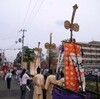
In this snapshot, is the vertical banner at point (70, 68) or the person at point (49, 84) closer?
the vertical banner at point (70, 68)

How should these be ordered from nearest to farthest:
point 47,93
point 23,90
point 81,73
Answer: point 81,73, point 47,93, point 23,90

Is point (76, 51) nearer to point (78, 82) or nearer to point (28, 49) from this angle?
point (78, 82)

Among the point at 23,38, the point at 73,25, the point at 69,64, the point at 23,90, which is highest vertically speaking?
the point at 23,38

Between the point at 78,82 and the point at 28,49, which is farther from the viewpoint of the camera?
the point at 28,49

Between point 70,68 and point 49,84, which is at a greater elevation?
point 70,68

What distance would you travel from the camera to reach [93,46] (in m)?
162

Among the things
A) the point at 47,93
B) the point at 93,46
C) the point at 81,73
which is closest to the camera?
the point at 81,73

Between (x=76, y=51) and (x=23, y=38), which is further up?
(x=23, y=38)

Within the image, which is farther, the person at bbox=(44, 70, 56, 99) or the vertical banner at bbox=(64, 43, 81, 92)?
the person at bbox=(44, 70, 56, 99)

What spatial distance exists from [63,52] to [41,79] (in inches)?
114

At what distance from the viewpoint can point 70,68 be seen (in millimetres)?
10625

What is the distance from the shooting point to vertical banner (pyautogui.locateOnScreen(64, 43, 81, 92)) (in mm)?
10566

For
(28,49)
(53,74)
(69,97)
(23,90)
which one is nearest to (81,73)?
(69,97)

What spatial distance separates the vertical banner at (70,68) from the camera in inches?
416
